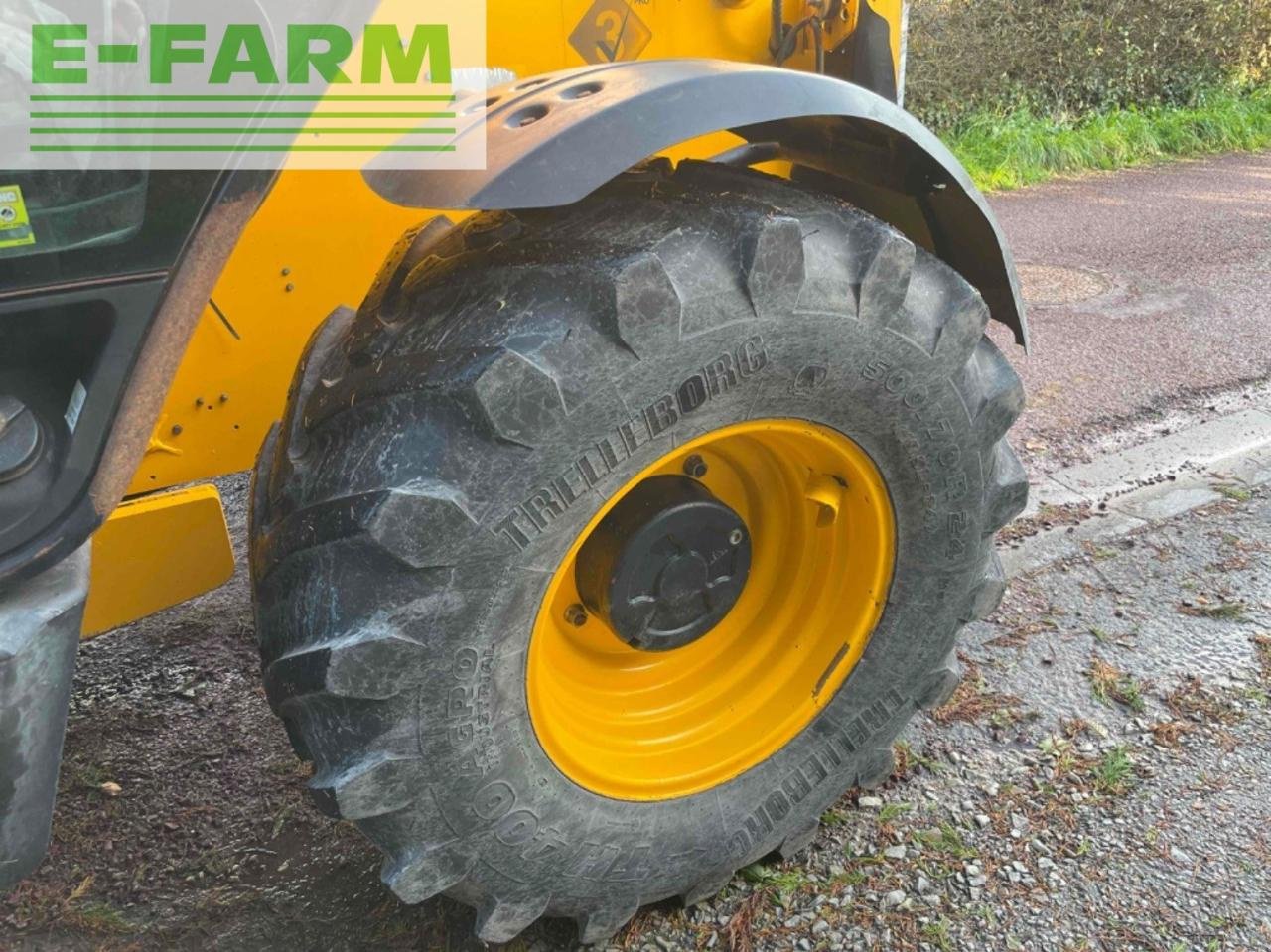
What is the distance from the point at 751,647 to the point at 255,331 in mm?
1176

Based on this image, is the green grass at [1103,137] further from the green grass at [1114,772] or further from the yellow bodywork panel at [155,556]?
the yellow bodywork panel at [155,556]

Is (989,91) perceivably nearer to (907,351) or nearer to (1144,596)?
(1144,596)

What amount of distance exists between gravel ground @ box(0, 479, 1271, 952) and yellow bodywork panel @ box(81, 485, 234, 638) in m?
0.53

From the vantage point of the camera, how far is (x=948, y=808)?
2406 mm

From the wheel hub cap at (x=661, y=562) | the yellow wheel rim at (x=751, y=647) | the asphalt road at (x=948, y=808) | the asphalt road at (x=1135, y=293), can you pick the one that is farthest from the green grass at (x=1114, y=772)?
the asphalt road at (x=1135, y=293)

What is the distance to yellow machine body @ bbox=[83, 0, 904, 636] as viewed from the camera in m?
2.16

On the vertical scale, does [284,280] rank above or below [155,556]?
above

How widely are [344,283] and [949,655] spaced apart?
1.43 metres

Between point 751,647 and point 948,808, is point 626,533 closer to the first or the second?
point 751,647

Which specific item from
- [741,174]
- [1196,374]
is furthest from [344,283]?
[1196,374]

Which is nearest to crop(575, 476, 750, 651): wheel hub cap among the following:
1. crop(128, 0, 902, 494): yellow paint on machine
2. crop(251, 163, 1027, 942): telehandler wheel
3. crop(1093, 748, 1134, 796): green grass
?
crop(251, 163, 1027, 942): telehandler wheel

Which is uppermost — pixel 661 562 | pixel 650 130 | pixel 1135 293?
pixel 650 130

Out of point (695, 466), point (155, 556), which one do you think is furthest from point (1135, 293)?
point (155, 556)

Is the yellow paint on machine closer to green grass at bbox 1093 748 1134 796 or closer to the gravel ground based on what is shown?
the gravel ground
